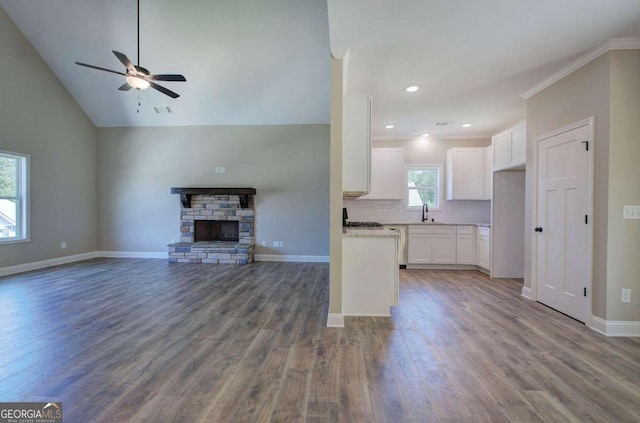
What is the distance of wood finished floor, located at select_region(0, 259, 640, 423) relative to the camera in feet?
5.30

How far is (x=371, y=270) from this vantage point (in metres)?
3.02

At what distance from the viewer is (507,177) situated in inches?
192

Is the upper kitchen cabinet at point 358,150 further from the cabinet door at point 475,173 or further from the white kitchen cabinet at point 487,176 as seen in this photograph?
the white kitchen cabinet at point 487,176

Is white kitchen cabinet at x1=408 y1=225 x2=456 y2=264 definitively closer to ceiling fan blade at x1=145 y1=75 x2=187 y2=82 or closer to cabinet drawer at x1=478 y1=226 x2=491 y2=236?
cabinet drawer at x1=478 y1=226 x2=491 y2=236

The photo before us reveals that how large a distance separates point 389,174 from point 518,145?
2.28 metres

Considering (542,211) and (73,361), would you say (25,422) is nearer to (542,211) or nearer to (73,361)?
(73,361)

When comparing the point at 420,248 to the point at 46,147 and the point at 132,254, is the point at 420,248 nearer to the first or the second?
the point at 132,254

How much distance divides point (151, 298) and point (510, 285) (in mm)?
5187

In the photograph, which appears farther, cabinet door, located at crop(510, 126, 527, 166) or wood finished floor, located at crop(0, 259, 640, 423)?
cabinet door, located at crop(510, 126, 527, 166)

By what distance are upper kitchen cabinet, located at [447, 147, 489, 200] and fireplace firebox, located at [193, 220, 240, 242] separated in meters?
4.85

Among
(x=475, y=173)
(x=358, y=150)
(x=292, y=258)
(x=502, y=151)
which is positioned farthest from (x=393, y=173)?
(x=358, y=150)

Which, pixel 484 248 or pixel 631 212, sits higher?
pixel 631 212

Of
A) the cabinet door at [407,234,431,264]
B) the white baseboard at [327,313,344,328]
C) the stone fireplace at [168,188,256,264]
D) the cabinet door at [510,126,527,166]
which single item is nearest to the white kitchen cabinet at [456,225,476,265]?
the cabinet door at [407,234,431,264]

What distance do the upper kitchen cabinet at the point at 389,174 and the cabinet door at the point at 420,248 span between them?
0.92 meters
